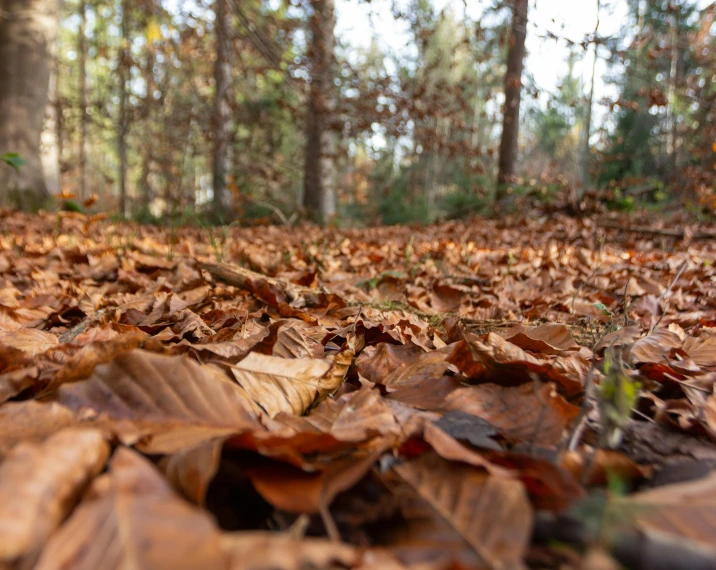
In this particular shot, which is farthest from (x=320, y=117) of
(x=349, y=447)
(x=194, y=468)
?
(x=194, y=468)

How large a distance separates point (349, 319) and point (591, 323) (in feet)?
3.20

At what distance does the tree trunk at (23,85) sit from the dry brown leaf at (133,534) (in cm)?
735

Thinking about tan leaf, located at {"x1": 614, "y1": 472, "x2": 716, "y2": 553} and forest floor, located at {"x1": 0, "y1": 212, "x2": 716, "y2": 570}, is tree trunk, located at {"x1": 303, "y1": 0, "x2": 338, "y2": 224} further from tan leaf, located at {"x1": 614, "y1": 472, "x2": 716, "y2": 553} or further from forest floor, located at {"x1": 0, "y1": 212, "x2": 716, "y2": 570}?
tan leaf, located at {"x1": 614, "y1": 472, "x2": 716, "y2": 553}

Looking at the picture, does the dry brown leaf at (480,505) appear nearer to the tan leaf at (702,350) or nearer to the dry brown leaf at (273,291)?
the tan leaf at (702,350)

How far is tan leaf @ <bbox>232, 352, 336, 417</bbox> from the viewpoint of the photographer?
0.94 m

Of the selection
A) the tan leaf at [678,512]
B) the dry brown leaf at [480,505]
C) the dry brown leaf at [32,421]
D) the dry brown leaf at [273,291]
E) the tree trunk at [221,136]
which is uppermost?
the tree trunk at [221,136]

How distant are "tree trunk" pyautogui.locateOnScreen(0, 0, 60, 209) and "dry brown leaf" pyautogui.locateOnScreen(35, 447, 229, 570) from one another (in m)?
7.35

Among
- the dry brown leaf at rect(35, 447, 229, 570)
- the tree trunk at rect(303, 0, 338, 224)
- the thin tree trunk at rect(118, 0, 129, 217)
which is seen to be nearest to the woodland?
the dry brown leaf at rect(35, 447, 229, 570)

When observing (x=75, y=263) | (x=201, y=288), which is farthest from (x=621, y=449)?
(x=75, y=263)

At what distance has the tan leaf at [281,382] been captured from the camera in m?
0.94

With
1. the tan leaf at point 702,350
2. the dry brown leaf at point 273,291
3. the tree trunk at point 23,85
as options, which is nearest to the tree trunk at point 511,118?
the tree trunk at point 23,85

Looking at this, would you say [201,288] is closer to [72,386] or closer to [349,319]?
[349,319]

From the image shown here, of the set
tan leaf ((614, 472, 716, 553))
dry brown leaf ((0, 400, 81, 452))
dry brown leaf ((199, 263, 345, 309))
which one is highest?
dry brown leaf ((199, 263, 345, 309))

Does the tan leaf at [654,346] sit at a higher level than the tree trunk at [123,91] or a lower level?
lower
